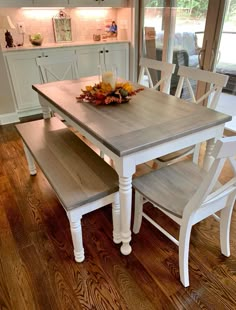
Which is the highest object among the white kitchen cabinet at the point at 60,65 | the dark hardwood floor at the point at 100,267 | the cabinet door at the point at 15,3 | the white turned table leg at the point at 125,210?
the cabinet door at the point at 15,3

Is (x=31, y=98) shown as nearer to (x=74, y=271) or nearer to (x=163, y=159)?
(x=163, y=159)

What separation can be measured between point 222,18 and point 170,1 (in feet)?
3.10

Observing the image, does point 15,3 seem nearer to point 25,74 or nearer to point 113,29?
point 25,74

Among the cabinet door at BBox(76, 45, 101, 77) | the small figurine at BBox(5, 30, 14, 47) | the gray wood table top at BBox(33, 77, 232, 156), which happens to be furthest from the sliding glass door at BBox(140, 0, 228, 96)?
the small figurine at BBox(5, 30, 14, 47)

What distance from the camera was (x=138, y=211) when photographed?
163 cm

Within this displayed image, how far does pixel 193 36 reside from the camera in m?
3.05

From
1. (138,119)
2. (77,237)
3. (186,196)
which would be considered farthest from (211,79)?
(77,237)

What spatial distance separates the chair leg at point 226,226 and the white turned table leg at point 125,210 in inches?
22.1

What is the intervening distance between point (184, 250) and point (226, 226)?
0.34 m

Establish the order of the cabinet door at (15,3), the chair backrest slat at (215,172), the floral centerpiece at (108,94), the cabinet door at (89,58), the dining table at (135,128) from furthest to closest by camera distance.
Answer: the cabinet door at (89,58) < the cabinet door at (15,3) < the floral centerpiece at (108,94) < the dining table at (135,128) < the chair backrest slat at (215,172)

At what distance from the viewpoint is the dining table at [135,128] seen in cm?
125

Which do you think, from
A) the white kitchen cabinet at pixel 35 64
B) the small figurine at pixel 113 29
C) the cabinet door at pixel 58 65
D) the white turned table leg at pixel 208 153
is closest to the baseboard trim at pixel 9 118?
the white kitchen cabinet at pixel 35 64

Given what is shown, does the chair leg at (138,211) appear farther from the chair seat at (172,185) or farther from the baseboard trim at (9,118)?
the baseboard trim at (9,118)

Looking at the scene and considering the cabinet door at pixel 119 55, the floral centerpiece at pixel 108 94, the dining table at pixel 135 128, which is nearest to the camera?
the dining table at pixel 135 128
